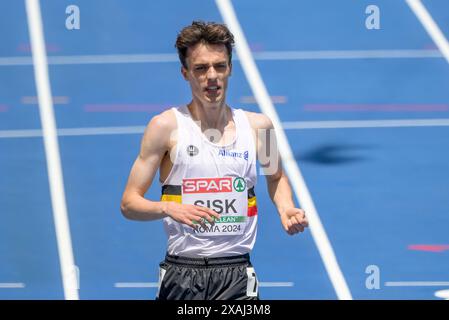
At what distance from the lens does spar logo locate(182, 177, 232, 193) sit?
6.03 m

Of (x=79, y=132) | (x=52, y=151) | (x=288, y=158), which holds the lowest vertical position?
(x=288, y=158)

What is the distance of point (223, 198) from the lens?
19.9ft

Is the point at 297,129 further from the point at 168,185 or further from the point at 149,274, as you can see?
the point at 168,185

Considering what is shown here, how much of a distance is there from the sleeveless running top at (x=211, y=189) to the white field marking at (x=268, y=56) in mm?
6584

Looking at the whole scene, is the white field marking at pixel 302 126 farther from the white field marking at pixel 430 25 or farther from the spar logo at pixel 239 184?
the spar logo at pixel 239 184

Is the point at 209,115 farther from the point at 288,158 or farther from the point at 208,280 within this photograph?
the point at 288,158

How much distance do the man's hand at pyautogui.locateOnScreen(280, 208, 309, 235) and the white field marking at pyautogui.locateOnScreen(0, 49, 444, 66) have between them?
22.8 ft

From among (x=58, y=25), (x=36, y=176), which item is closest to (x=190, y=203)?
(x=36, y=176)

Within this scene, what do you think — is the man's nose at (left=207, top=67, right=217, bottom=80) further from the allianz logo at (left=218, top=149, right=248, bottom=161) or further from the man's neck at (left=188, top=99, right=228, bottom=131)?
the allianz logo at (left=218, top=149, right=248, bottom=161)

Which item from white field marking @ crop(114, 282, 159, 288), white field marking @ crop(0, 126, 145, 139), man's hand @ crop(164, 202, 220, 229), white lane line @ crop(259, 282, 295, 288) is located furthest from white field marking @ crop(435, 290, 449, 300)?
white field marking @ crop(0, 126, 145, 139)

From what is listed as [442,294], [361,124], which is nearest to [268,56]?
[361,124]

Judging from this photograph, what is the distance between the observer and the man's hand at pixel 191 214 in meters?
5.58

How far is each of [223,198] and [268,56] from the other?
678 centimetres

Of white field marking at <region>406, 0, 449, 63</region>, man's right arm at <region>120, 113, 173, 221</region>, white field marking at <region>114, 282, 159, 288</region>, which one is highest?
white field marking at <region>406, 0, 449, 63</region>
